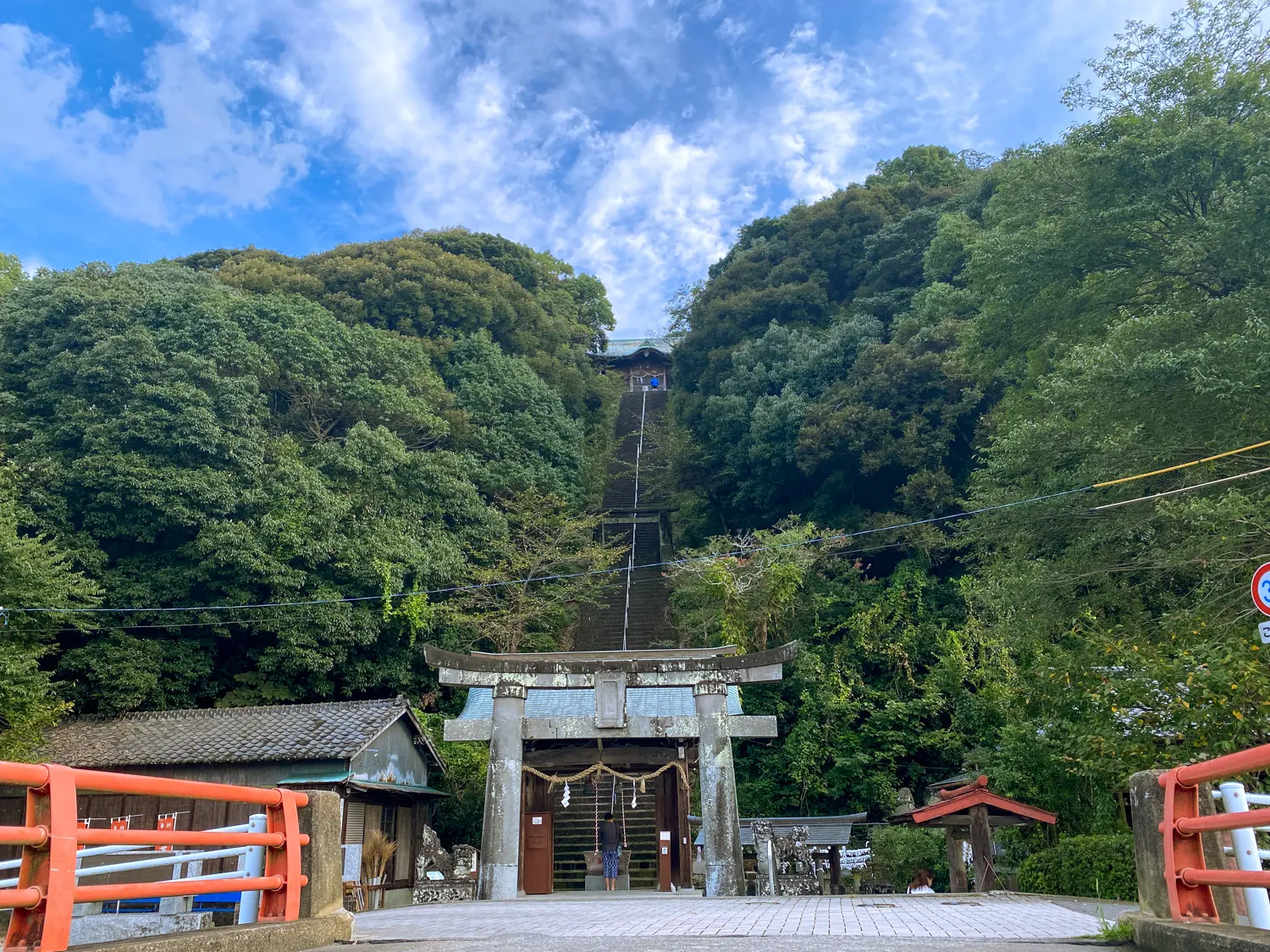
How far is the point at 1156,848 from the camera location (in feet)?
14.3

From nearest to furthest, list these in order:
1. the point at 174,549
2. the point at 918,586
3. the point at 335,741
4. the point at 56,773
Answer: the point at 56,773 → the point at 335,741 → the point at 174,549 → the point at 918,586

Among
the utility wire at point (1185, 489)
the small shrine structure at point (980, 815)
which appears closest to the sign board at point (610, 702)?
the small shrine structure at point (980, 815)

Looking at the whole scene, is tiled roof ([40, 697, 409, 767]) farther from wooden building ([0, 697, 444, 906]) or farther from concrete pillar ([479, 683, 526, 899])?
concrete pillar ([479, 683, 526, 899])

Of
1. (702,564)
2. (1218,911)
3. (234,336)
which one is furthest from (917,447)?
(1218,911)

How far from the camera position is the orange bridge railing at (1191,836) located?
12.2 ft

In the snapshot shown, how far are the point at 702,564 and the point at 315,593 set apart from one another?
9.79 m

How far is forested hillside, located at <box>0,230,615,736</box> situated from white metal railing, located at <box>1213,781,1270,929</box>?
1785cm

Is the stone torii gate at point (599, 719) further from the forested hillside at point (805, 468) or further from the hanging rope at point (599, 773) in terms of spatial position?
the forested hillside at point (805, 468)

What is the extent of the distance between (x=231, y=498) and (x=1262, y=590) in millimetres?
19520

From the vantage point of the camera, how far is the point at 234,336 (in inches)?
938

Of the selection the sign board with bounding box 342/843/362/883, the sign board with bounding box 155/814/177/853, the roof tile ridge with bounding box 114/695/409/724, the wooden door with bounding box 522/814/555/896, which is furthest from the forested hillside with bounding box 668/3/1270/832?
the sign board with bounding box 155/814/177/853

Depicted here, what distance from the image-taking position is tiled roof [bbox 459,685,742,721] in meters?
18.1

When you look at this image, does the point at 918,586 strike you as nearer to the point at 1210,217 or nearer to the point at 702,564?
the point at 702,564

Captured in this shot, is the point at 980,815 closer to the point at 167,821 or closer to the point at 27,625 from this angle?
the point at 167,821
